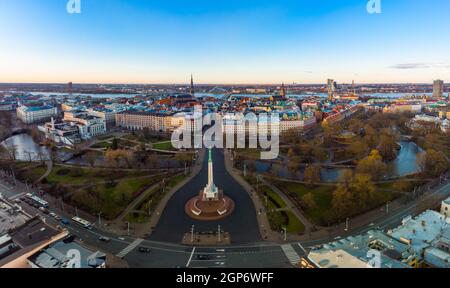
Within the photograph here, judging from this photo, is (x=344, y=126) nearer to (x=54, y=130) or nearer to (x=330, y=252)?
(x=330, y=252)

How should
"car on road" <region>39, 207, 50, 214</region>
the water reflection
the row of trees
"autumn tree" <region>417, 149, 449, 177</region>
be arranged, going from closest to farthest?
the row of trees
"car on road" <region>39, 207, 50, 214</region>
"autumn tree" <region>417, 149, 449, 177</region>
the water reflection

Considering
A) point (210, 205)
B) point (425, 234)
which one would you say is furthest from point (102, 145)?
point (425, 234)

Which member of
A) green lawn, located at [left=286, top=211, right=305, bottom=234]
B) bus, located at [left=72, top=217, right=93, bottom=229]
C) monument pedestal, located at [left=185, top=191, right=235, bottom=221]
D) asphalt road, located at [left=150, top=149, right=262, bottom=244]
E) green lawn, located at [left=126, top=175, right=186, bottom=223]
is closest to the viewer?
asphalt road, located at [left=150, top=149, right=262, bottom=244]

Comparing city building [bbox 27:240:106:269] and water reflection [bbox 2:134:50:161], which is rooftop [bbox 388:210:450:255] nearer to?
city building [bbox 27:240:106:269]

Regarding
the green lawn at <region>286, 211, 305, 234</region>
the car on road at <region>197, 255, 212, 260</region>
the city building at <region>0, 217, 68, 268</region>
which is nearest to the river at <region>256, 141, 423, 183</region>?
the green lawn at <region>286, 211, 305, 234</region>

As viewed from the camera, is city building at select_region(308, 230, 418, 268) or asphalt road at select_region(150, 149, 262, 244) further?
asphalt road at select_region(150, 149, 262, 244)

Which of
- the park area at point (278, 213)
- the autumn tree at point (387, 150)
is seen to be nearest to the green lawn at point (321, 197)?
the park area at point (278, 213)
